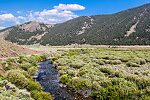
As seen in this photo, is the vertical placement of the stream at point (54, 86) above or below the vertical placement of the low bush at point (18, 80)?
below

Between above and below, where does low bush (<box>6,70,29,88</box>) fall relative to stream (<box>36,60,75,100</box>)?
above

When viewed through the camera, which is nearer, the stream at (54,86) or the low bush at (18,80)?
the stream at (54,86)

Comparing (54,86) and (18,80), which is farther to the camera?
(54,86)

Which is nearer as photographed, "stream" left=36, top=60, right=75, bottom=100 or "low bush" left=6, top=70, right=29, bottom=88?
"stream" left=36, top=60, right=75, bottom=100

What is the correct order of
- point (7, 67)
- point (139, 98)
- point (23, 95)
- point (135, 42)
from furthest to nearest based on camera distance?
1. point (135, 42)
2. point (7, 67)
3. point (139, 98)
4. point (23, 95)

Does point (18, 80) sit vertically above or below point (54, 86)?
above

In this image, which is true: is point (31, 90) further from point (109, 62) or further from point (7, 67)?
point (109, 62)

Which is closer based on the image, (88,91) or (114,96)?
(114,96)

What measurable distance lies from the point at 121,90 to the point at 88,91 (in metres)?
4.10

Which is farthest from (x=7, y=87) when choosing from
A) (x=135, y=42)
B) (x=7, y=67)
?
→ (x=135, y=42)

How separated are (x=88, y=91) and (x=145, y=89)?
6.26m

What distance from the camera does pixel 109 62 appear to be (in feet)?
209

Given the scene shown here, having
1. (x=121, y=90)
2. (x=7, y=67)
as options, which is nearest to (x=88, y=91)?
(x=121, y=90)

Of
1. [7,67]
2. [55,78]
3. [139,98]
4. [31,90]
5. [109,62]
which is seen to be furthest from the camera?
[109,62]
